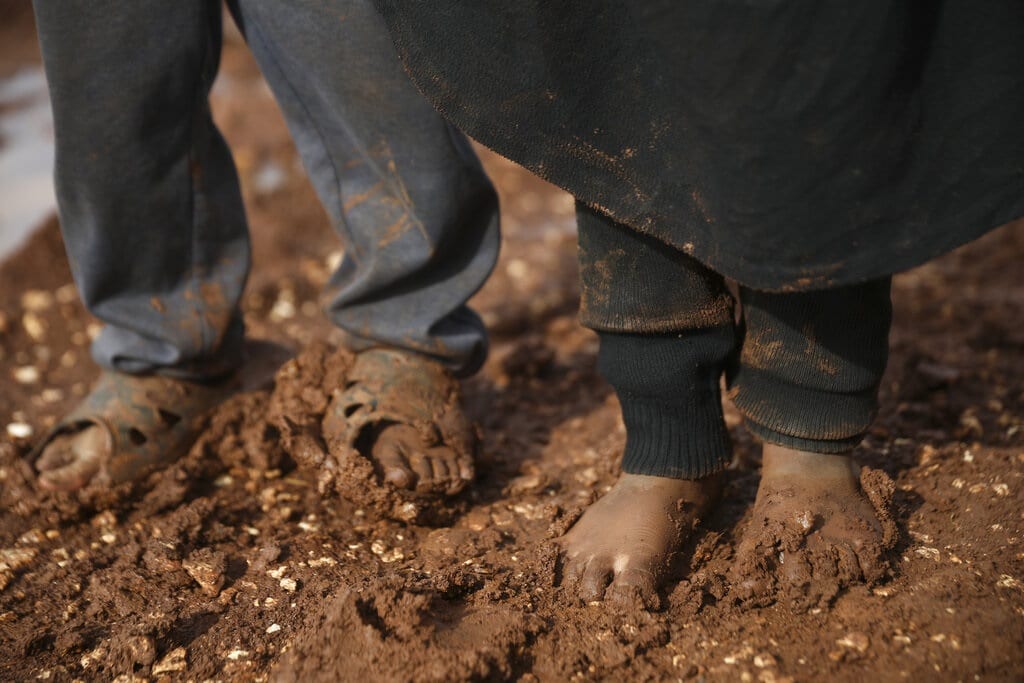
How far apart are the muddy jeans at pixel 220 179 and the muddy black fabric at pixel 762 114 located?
11.3 inches

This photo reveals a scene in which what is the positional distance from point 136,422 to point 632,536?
108 centimetres

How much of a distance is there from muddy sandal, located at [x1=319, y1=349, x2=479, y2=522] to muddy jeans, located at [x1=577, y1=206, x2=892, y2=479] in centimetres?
36

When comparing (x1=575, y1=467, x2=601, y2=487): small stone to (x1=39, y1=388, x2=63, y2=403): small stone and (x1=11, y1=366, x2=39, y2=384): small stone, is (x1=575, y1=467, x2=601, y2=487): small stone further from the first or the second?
(x1=11, y1=366, x2=39, y2=384): small stone

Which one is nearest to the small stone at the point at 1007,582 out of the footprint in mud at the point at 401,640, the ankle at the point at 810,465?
the ankle at the point at 810,465

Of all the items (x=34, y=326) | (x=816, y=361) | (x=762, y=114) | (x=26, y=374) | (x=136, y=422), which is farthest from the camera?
(x=34, y=326)

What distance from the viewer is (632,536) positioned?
57.9 inches

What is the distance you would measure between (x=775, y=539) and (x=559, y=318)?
1.43 metres

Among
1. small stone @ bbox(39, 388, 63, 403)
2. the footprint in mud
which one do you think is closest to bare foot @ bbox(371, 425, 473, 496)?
the footprint in mud

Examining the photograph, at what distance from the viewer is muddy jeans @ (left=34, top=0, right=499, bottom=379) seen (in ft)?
5.03

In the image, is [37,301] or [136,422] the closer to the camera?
[136,422]

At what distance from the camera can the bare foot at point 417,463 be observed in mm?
1670

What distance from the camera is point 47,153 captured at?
172 inches

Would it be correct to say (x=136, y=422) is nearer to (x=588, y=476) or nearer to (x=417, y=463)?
(x=417, y=463)

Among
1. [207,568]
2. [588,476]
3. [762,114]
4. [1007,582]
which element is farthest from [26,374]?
[1007,582]
